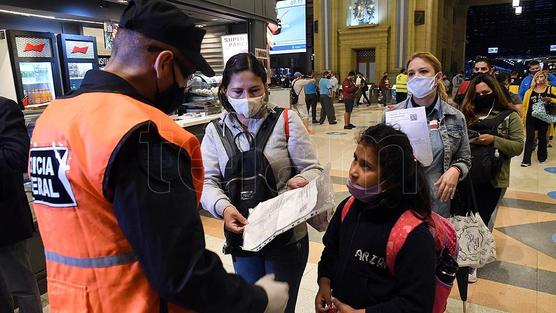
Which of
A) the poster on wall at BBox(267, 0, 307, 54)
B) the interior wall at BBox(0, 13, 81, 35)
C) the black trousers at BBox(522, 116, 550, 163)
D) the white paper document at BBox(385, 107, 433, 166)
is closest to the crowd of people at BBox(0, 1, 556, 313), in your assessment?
the white paper document at BBox(385, 107, 433, 166)

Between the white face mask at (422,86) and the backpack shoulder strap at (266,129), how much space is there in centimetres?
93

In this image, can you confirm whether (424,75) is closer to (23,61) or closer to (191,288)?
(191,288)

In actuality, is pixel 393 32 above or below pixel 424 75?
above

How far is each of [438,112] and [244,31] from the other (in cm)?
513

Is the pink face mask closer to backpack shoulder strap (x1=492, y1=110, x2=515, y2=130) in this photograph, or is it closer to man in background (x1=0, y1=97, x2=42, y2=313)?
man in background (x1=0, y1=97, x2=42, y2=313)

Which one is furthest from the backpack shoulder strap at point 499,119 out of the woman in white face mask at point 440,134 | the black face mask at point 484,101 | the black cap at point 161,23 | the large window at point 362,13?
the large window at point 362,13

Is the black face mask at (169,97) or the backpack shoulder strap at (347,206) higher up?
the black face mask at (169,97)

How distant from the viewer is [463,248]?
2.19m

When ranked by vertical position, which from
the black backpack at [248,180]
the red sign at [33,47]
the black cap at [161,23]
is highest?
the red sign at [33,47]

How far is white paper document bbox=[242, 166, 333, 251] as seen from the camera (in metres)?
1.36

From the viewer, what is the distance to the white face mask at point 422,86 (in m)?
2.24

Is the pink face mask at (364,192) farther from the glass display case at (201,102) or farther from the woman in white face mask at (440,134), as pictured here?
the glass display case at (201,102)

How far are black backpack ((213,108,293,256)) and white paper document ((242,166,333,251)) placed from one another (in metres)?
0.09

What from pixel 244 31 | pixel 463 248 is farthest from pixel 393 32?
pixel 463 248
